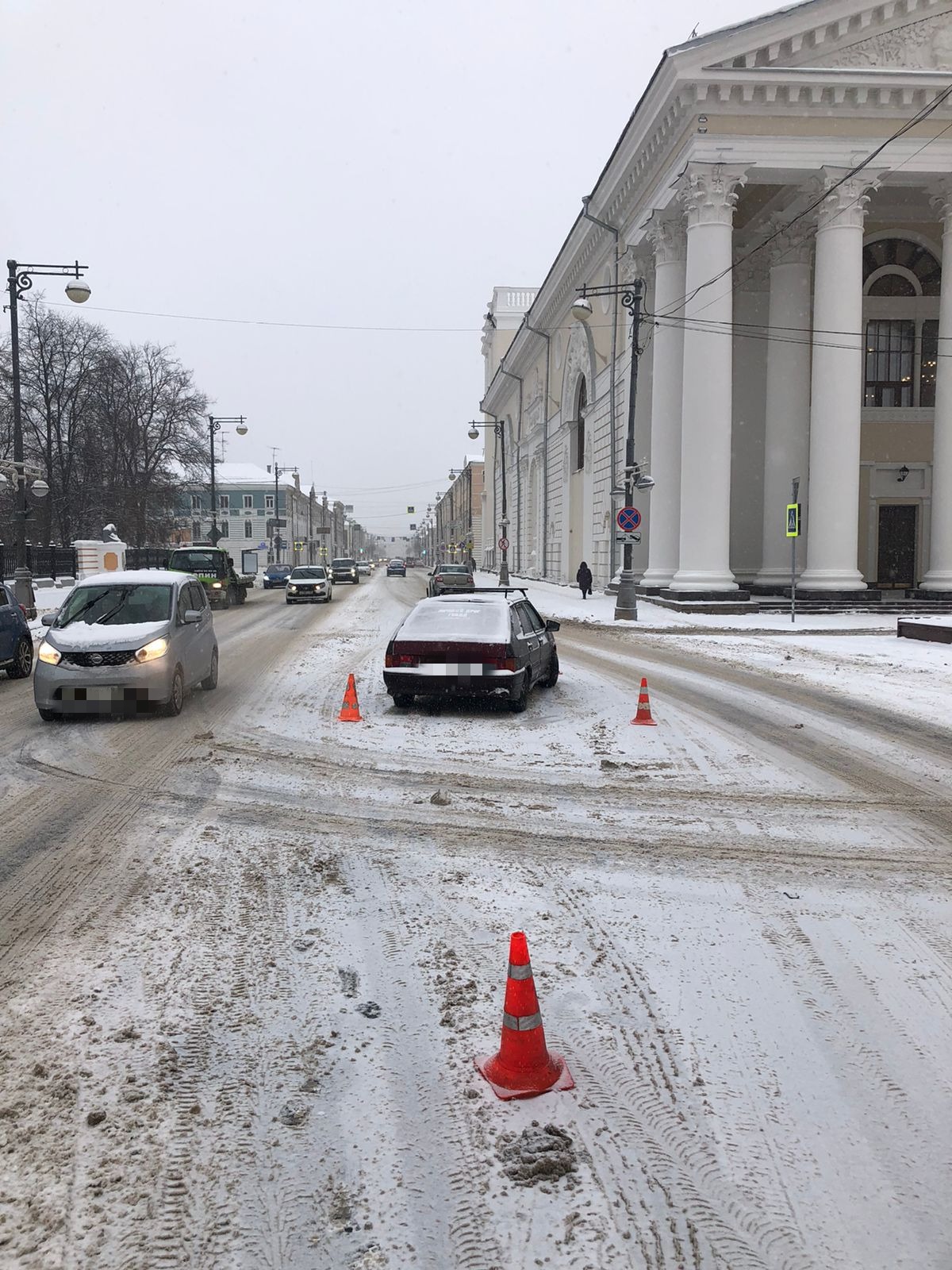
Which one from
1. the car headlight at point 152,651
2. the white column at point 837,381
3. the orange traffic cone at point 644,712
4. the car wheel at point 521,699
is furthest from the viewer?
the white column at point 837,381

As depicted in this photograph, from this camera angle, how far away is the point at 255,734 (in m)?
9.03

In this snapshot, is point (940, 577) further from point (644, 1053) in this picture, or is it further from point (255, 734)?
point (644, 1053)

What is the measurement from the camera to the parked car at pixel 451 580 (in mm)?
32656

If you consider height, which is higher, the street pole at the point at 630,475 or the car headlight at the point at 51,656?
the street pole at the point at 630,475

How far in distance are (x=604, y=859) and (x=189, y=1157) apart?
10.2 ft

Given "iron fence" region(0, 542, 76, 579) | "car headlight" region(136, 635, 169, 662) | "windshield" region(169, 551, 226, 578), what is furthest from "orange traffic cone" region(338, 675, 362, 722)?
"iron fence" region(0, 542, 76, 579)

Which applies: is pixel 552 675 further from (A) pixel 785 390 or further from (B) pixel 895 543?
(B) pixel 895 543

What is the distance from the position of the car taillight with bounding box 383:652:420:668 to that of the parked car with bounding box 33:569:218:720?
2418 millimetres

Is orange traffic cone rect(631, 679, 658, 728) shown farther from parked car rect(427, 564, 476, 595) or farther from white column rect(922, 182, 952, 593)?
parked car rect(427, 564, 476, 595)

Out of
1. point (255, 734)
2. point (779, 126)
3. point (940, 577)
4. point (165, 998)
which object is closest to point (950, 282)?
point (779, 126)

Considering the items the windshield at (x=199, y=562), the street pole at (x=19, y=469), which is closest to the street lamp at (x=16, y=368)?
the street pole at (x=19, y=469)

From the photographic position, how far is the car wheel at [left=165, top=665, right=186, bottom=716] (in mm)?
10070

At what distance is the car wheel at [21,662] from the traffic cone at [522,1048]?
12.6 meters

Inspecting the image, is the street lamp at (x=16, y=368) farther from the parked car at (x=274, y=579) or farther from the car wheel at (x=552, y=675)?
the parked car at (x=274, y=579)
